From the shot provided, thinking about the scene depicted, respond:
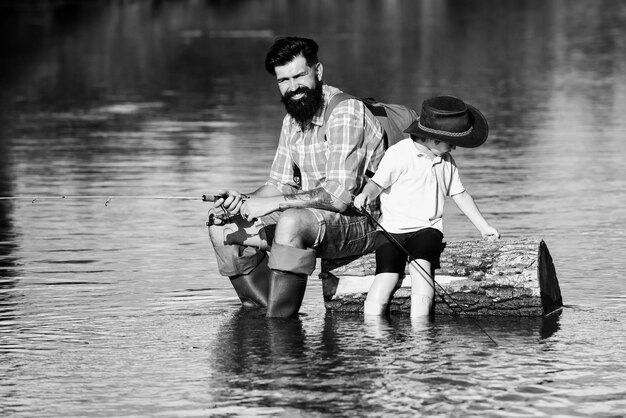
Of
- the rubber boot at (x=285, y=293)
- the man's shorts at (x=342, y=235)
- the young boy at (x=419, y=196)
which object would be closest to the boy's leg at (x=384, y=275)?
the young boy at (x=419, y=196)

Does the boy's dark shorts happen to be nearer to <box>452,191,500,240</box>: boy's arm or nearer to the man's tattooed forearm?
<box>452,191,500,240</box>: boy's arm

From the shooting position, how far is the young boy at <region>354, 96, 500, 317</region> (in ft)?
28.1

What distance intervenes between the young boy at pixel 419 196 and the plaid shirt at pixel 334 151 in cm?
13

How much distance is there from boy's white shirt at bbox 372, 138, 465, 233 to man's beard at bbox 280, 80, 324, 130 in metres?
0.44

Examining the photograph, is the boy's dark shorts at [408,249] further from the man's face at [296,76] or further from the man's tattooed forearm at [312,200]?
the man's face at [296,76]

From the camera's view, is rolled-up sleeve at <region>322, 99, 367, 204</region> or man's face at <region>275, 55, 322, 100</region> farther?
man's face at <region>275, 55, 322, 100</region>

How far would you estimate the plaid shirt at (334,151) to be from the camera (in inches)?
337

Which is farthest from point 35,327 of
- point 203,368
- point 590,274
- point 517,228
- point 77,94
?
point 77,94

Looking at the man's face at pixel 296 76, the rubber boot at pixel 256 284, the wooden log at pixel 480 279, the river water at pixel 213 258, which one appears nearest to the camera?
the river water at pixel 213 258

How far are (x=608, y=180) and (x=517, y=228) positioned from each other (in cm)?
298

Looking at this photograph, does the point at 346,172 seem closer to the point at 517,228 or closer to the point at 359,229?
the point at 359,229

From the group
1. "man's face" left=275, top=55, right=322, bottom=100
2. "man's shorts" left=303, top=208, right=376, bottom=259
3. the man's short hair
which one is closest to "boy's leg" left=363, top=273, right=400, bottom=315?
"man's shorts" left=303, top=208, right=376, bottom=259

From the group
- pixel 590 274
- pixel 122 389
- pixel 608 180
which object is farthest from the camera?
pixel 608 180

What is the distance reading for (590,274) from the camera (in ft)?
33.1
